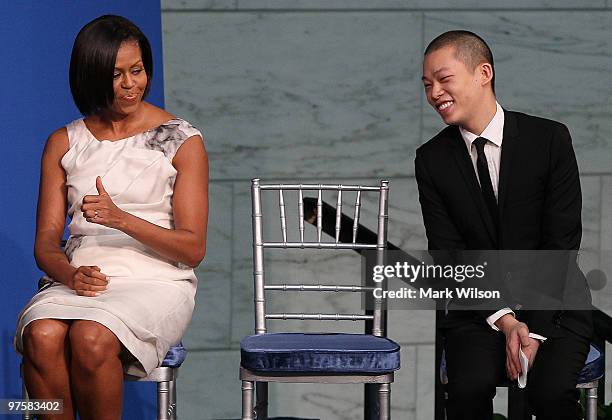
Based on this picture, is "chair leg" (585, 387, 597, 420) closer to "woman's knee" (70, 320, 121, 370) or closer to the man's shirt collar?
the man's shirt collar

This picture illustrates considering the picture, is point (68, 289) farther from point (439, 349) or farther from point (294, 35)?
point (294, 35)

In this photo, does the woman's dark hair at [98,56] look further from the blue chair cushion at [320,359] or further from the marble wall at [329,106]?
the marble wall at [329,106]

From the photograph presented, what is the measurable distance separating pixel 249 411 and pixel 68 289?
0.58m

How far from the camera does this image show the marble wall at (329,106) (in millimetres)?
4602

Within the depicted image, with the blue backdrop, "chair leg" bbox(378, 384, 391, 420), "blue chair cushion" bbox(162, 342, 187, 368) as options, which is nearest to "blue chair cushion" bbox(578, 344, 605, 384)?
"chair leg" bbox(378, 384, 391, 420)

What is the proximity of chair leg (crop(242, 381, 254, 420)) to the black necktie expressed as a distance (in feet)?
2.64

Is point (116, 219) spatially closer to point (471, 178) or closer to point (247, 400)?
point (247, 400)

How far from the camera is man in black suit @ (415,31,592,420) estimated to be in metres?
2.92

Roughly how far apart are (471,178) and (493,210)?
107 mm

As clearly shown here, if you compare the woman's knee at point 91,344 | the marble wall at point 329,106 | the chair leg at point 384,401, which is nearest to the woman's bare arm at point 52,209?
the woman's knee at point 91,344

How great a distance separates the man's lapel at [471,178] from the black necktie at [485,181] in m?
0.01

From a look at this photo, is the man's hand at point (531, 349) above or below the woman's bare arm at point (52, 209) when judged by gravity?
below

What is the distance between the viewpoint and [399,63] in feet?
15.3

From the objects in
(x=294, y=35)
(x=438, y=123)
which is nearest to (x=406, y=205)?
(x=438, y=123)
